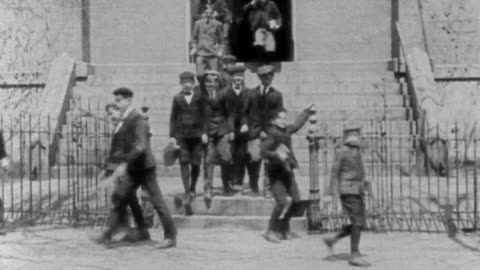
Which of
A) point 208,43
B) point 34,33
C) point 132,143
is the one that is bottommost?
point 132,143

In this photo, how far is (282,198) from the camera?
8.81 m

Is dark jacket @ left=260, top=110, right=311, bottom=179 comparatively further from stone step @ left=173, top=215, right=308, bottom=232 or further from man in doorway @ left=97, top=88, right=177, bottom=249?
man in doorway @ left=97, top=88, right=177, bottom=249

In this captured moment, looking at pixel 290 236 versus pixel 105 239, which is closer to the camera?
pixel 105 239

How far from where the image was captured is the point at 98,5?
60.6 feet

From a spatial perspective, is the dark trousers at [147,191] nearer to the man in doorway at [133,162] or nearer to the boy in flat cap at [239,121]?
the man in doorway at [133,162]

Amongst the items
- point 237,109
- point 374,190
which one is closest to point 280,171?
point 237,109

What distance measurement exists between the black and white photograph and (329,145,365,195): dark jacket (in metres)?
0.01

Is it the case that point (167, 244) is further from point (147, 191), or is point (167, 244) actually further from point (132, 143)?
point (132, 143)

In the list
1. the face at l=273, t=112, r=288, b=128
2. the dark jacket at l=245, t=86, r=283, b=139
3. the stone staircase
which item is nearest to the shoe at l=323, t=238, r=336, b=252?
the face at l=273, t=112, r=288, b=128

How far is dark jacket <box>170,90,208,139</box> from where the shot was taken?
9.80 m

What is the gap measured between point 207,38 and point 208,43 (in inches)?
4.3

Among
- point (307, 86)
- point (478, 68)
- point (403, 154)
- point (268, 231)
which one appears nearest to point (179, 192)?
point (268, 231)

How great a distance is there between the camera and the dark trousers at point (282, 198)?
8.84 m

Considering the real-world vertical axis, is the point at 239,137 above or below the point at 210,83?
below
